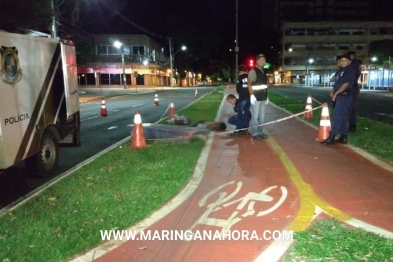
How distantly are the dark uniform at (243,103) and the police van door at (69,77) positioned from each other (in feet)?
13.7

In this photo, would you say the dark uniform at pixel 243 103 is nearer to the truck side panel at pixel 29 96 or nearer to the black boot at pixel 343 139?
the black boot at pixel 343 139

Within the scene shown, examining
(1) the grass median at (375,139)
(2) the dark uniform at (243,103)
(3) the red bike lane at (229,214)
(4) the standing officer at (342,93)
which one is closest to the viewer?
(3) the red bike lane at (229,214)

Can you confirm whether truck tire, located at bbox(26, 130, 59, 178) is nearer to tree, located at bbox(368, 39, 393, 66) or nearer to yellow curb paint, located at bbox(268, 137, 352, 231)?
yellow curb paint, located at bbox(268, 137, 352, 231)

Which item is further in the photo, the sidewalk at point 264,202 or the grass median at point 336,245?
the sidewalk at point 264,202

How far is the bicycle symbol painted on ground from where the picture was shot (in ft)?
16.0

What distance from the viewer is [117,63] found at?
65.7 metres

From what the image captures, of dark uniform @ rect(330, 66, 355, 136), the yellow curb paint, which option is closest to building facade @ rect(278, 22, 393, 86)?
dark uniform @ rect(330, 66, 355, 136)

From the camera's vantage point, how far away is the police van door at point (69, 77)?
8.34 metres

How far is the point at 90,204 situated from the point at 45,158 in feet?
8.62

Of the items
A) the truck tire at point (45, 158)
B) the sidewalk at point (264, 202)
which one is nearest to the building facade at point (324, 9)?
the sidewalk at point (264, 202)

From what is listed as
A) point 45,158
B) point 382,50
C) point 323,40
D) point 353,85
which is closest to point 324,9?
point 323,40

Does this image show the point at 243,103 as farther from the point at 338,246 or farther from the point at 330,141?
the point at 338,246

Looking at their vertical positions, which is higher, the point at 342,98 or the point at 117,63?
the point at 117,63

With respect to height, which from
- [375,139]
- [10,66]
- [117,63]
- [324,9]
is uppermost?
[324,9]
